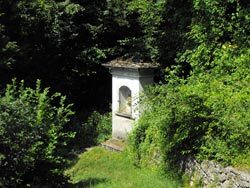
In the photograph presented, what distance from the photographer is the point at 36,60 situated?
497 inches

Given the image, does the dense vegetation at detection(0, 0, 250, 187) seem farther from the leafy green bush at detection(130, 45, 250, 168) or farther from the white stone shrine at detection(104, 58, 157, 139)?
the white stone shrine at detection(104, 58, 157, 139)

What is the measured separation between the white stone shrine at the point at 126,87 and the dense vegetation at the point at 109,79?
1.90 ft

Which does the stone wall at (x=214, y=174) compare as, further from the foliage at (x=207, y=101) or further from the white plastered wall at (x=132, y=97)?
the white plastered wall at (x=132, y=97)

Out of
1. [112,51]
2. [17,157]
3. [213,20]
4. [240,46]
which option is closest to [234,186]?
[17,157]

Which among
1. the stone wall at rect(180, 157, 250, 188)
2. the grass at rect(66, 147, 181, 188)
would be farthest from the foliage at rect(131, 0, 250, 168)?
the grass at rect(66, 147, 181, 188)

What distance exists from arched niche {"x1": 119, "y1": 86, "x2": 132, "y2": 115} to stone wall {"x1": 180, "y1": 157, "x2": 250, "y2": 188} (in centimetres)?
497

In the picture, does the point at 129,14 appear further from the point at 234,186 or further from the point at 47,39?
the point at 234,186

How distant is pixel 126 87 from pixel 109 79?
119 inches

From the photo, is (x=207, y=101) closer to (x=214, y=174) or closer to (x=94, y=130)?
(x=214, y=174)

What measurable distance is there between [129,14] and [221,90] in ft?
21.7

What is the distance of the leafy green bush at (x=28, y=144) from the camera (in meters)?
5.93

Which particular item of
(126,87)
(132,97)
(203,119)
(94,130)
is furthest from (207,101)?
(94,130)

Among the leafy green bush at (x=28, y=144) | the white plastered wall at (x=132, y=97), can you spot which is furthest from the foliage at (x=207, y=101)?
the leafy green bush at (x=28, y=144)

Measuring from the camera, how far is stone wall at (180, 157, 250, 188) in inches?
228
